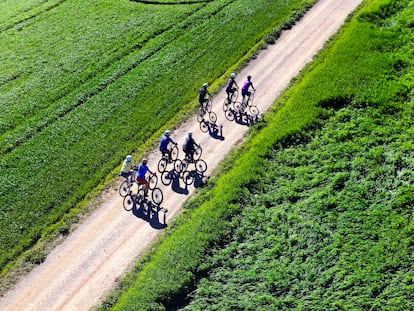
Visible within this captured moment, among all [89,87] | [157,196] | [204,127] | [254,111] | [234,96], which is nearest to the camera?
[157,196]

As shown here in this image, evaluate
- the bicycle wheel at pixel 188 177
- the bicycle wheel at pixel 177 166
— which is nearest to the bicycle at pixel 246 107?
the bicycle wheel at pixel 177 166

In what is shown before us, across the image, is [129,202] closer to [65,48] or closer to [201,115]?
[201,115]

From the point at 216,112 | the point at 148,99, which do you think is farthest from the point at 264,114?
the point at 148,99

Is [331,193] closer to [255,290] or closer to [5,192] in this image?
[255,290]

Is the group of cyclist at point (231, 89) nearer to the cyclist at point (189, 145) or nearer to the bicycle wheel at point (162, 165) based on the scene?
the cyclist at point (189, 145)

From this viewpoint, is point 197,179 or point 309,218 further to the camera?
point 197,179

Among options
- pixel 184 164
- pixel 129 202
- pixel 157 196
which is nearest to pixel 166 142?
pixel 184 164
